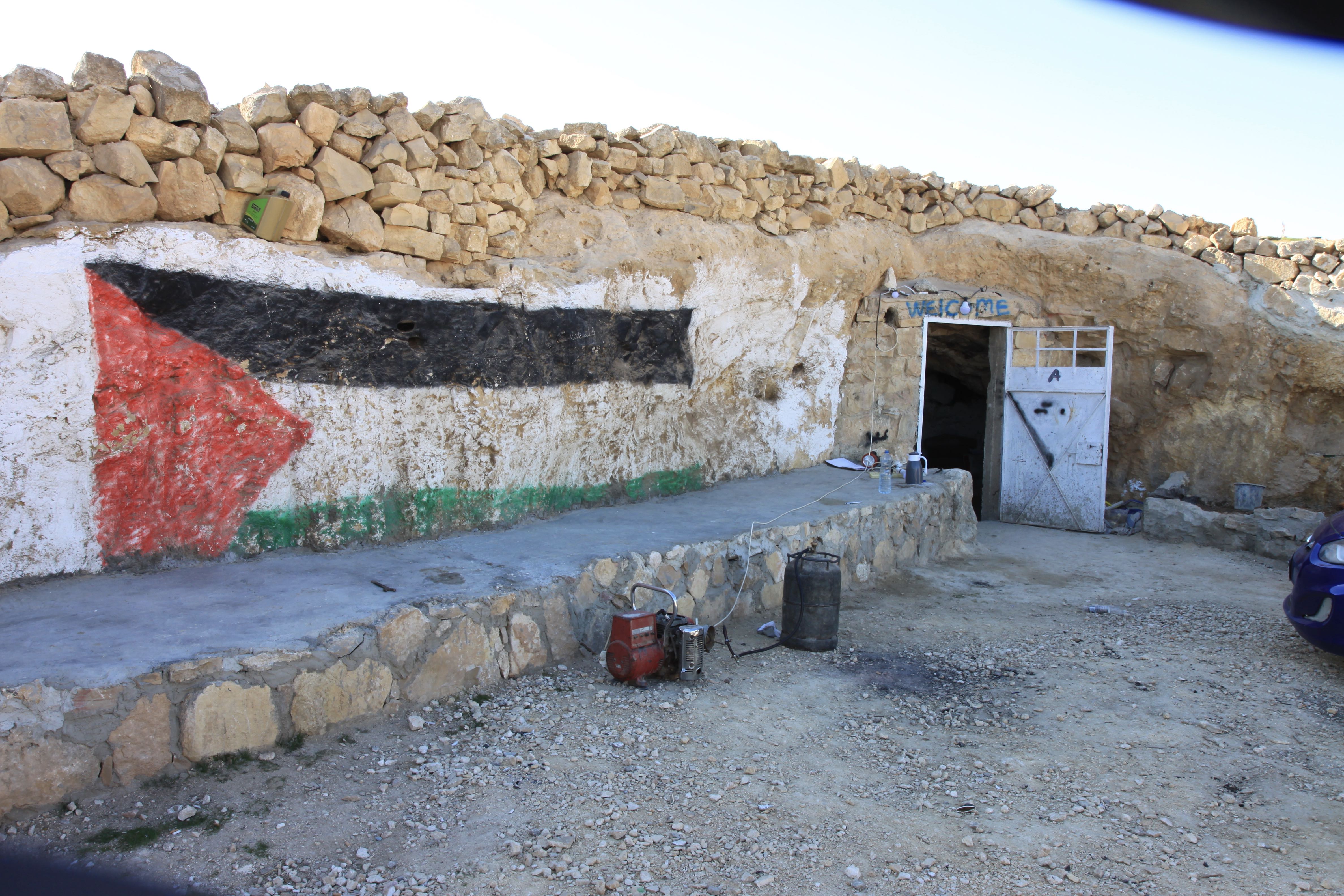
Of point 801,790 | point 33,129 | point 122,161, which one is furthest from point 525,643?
point 33,129

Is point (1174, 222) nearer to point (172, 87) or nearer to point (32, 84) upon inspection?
point (172, 87)

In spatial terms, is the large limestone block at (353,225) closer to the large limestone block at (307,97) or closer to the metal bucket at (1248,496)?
the large limestone block at (307,97)

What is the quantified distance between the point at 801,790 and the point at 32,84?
4.61 metres

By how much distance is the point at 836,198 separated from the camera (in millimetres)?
8789

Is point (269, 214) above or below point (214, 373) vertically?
above

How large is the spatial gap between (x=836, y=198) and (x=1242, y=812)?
21.7ft

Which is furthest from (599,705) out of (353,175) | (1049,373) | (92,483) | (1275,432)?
(1275,432)

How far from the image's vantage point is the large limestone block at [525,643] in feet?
14.5

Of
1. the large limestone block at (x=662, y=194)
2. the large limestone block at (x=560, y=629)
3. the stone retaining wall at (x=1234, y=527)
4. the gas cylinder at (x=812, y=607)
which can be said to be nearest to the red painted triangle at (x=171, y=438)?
the large limestone block at (x=560, y=629)

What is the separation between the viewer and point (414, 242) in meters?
5.36

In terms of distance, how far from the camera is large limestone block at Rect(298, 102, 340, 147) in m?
4.87

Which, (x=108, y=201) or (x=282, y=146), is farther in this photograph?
(x=282, y=146)

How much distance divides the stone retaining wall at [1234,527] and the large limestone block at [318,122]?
8.76 meters

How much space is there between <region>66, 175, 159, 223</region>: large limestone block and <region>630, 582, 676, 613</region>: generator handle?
120 inches
